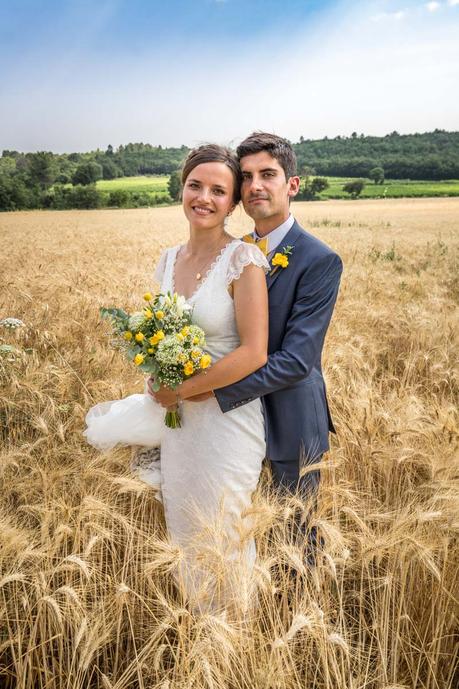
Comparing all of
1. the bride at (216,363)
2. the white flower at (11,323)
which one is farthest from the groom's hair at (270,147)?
the white flower at (11,323)

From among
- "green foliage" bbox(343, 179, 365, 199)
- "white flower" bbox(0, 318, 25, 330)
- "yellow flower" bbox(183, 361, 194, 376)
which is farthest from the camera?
"green foliage" bbox(343, 179, 365, 199)

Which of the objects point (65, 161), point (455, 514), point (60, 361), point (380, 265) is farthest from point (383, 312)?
point (65, 161)

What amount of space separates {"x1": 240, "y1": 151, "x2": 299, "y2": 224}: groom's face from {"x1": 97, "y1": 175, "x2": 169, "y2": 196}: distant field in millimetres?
77212

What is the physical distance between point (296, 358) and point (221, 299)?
18.0 inches

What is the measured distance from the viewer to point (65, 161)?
99250 mm

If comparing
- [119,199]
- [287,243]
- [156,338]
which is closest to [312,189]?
[119,199]

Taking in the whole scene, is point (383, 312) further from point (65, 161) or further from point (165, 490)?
point (65, 161)

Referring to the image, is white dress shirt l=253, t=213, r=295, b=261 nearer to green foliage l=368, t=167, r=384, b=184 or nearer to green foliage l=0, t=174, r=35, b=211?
green foliage l=0, t=174, r=35, b=211

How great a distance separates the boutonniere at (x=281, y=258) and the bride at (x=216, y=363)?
0.27ft

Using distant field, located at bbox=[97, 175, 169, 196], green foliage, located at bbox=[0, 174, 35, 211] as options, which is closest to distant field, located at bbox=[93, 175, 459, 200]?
distant field, located at bbox=[97, 175, 169, 196]

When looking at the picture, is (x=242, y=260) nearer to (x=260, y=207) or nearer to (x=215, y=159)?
(x=260, y=207)

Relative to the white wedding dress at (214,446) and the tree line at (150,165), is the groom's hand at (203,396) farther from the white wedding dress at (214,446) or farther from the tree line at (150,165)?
the tree line at (150,165)

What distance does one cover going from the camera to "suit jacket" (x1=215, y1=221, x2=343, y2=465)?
2.23 meters

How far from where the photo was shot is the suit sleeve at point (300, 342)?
2.21m
